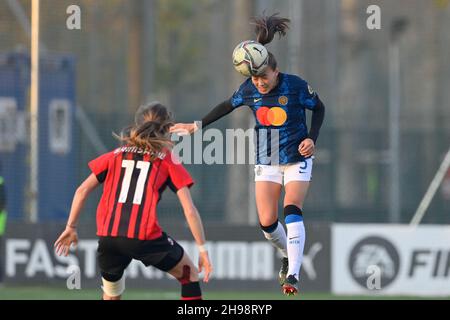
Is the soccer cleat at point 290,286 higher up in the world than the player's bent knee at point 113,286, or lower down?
lower down

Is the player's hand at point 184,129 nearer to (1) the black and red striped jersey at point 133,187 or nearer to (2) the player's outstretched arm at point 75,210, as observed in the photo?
(1) the black and red striped jersey at point 133,187

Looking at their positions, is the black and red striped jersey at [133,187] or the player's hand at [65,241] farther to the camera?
the player's hand at [65,241]

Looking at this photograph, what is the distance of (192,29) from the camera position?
93.4 ft

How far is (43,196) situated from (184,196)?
9.44 metres

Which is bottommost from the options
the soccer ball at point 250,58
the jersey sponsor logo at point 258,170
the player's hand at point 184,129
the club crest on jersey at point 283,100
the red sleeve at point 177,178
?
the jersey sponsor logo at point 258,170

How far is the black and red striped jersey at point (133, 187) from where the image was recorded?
28.7ft

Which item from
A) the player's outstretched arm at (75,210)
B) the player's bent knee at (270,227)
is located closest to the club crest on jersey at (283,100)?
the player's bent knee at (270,227)

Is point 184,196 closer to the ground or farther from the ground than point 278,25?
closer to the ground

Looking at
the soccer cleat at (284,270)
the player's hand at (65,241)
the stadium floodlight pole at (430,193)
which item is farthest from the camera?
the stadium floodlight pole at (430,193)

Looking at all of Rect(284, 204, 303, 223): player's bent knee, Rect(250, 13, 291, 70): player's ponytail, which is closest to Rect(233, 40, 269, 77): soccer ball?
Rect(250, 13, 291, 70): player's ponytail

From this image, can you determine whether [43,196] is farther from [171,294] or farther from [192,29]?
[192,29]

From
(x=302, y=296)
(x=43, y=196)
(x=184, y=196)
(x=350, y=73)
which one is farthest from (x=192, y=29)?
(x=184, y=196)

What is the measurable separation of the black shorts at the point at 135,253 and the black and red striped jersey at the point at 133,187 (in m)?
0.06

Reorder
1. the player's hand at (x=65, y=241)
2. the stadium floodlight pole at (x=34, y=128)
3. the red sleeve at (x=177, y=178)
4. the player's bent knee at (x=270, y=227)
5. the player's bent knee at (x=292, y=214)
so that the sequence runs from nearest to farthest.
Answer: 1. the red sleeve at (x=177, y=178)
2. the player's hand at (x=65, y=241)
3. the player's bent knee at (x=292, y=214)
4. the player's bent knee at (x=270, y=227)
5. the stadium floodlight pole at (x=34, y=128)
